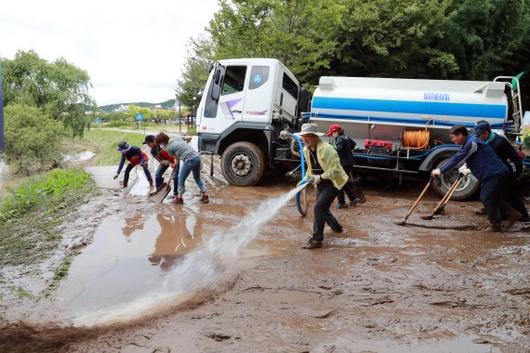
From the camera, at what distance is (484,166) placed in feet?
20.7

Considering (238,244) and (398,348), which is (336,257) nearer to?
(238,244)

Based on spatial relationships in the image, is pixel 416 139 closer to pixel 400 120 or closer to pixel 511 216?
pixel 400 120

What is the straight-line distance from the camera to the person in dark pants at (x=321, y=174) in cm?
564

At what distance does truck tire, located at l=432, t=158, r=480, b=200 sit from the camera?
906cm

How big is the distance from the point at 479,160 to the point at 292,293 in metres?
3.83

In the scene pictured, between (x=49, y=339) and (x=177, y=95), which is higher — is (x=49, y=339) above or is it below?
below

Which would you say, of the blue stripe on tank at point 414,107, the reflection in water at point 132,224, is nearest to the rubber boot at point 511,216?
the blue stripe on tank at point 414,107

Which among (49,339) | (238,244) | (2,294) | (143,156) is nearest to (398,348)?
(49,339)

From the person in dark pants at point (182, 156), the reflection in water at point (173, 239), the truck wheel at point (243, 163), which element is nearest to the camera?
the reflection in water at point (173, 239)

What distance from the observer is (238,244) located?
242 inches

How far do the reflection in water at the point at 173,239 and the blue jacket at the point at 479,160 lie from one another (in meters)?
3.82

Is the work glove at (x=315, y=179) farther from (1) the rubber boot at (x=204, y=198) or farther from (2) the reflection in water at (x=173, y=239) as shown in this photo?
(1) the rubber boot at (x=204, y=198)

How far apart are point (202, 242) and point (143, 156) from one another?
4518 millimetres

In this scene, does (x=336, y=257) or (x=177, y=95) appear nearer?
(x=336, y=257)
